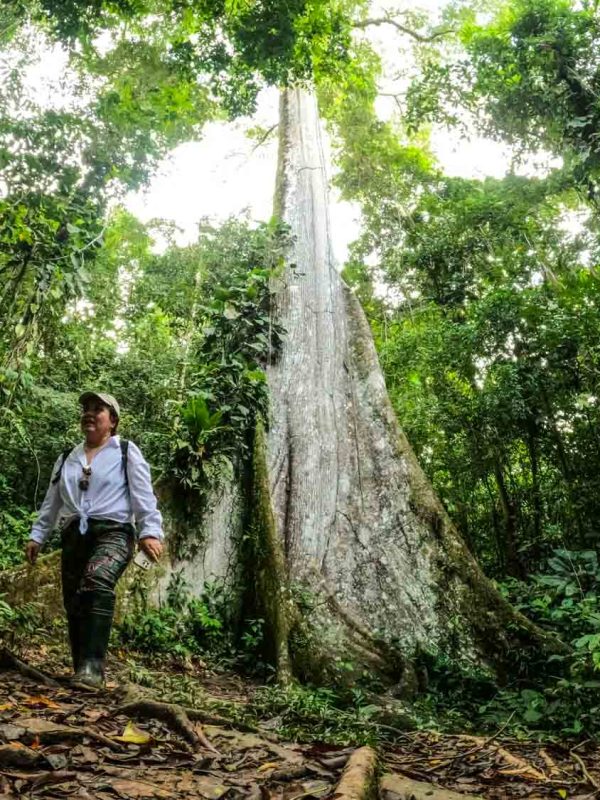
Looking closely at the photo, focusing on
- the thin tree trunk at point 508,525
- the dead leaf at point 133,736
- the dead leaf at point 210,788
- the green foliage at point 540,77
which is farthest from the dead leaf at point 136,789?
the green foliage at point 540,77

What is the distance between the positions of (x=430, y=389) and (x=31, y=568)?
18.8 feet

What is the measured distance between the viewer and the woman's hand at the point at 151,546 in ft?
10.7

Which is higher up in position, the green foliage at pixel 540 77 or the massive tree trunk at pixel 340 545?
the green foliage at pixel 540 77

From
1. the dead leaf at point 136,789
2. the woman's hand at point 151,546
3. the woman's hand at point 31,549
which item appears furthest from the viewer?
the woman's hand at point 31,549

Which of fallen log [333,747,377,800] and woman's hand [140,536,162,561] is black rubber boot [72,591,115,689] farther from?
fallen log [333,747,377,800]

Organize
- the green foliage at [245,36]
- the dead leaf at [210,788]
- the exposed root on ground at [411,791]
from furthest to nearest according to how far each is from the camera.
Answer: the green foliage at [245,36] → the exposed root on ground at [411,791] → the dead leaf at [210,788]

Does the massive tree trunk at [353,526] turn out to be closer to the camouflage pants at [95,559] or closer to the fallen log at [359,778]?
the camouflage pants at [95,559]

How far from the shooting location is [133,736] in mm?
2213

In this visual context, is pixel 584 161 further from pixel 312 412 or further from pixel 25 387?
pixel 25 387

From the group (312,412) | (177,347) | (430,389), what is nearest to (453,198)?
(430,389)

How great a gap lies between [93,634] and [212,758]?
1.22 metres

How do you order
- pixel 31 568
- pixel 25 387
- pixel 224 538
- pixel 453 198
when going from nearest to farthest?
1. pixel 31 568
2. pixel 25 387
3. pixel 224 538
4. pixel 453 198

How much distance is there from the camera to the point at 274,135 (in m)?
15.6

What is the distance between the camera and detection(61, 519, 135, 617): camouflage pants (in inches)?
124
